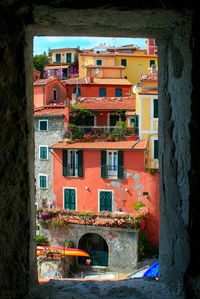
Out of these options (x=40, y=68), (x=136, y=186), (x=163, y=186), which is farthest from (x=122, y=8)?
(x=40, y=68)

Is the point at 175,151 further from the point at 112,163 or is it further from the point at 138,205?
the point at 112,163

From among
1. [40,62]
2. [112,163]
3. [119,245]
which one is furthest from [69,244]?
[40,62]

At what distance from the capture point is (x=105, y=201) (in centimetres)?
1648

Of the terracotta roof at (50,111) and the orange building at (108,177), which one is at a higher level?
the terracotta roof at (50,111)

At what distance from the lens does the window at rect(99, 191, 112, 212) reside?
16.4 m

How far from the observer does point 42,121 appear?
740 inches

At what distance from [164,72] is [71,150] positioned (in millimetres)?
15235

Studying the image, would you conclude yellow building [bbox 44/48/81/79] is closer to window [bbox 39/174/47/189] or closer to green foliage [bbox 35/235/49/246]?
window [bbox 39/174/47/189]

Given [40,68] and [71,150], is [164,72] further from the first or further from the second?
[40,68]

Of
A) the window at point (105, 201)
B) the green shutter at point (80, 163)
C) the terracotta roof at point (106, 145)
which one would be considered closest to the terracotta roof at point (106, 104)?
the terracotta roof at point (106, 145)

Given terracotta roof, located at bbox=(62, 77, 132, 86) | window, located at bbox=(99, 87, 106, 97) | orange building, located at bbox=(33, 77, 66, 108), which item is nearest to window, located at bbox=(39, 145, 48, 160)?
orange building, located at bbox=(33, 77, 66, 108)

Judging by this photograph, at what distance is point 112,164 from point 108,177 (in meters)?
0.58

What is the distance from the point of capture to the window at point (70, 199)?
16.9 meters

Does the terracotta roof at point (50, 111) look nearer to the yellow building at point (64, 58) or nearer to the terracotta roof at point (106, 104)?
the terracotta roof at point (106, 104)
